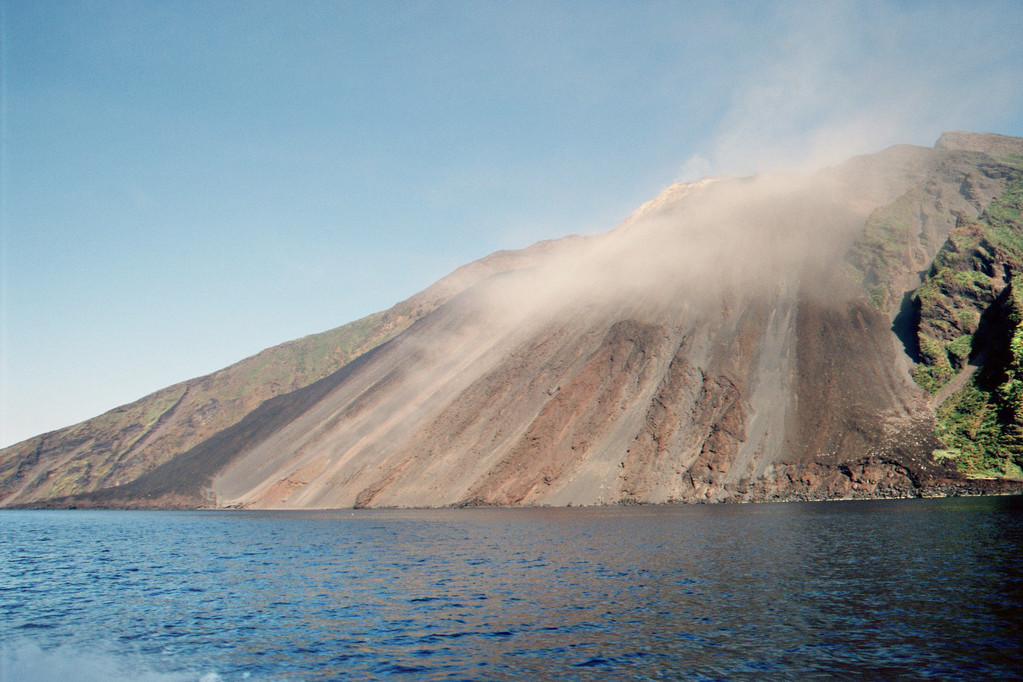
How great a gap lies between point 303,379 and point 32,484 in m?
63.1

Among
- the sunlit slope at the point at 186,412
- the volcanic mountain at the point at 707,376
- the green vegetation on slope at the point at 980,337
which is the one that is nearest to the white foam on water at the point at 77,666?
the volcanic mountain at the point at 707,376

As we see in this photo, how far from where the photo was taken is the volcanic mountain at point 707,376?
229 feet

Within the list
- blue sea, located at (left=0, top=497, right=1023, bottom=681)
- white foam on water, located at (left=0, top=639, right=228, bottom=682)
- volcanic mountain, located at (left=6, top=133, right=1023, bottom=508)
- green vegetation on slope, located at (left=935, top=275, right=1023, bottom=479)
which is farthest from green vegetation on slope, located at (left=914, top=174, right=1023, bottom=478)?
white foam on water, located at (left=0, top=639, right=228, bottom=682)

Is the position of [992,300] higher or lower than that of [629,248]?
lower

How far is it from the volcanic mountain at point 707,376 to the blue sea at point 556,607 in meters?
29.3

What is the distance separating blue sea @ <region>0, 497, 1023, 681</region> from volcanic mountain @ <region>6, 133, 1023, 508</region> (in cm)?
2926

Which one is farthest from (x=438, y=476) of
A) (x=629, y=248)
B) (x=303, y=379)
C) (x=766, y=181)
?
(x=766, y=181)

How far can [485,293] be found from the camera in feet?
428

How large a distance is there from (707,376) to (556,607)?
6703 cm

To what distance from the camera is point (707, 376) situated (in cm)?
8381

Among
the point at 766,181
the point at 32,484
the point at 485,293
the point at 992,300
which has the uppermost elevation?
the point at 766,181

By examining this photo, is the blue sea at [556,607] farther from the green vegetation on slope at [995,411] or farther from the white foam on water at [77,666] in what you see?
the green vegetation on slope at [995,411]

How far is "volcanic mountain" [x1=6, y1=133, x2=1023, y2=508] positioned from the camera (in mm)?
69750

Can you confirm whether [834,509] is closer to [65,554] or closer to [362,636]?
[362,636]
